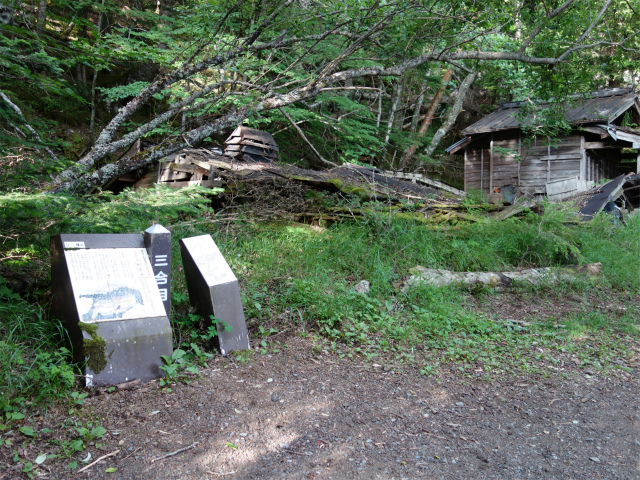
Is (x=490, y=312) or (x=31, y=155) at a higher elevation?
(x=31, y=155)

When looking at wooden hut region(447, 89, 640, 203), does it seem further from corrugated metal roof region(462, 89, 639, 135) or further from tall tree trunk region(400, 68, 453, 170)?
tall tree trunk region(400, 68, 453, 170)

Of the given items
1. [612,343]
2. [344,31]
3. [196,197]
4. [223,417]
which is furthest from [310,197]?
[223,417]

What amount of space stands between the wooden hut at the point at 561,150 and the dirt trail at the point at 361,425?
13415mm

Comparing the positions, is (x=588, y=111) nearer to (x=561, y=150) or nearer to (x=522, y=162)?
(x=561, y=150)

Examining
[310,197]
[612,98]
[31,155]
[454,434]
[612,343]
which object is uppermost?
[612,98]

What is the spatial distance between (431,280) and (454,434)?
3.23m

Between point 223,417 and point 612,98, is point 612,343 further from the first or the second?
point 612,98

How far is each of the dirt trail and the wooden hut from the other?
13.4 metres

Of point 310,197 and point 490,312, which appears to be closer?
point 490,312

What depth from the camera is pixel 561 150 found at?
57.7ft

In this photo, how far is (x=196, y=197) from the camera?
5.22 metres

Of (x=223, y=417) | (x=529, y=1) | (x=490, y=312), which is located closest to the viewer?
(x=223, y=417)

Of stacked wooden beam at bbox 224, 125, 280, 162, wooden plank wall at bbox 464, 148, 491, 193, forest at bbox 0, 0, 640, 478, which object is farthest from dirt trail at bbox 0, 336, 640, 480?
wooden plank wall at bbox 464, 148, 491, 193

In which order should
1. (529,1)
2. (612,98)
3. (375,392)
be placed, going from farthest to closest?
1. (612,98)
2. (529,1)
3. (375,392)
